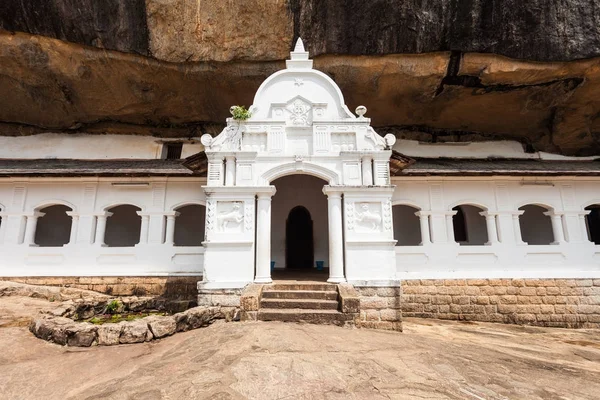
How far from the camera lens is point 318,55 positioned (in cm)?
1177

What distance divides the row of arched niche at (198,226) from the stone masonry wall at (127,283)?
2.95 metres

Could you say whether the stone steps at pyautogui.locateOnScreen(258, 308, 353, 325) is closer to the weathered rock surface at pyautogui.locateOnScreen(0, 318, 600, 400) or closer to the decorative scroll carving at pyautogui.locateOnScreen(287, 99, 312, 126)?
the weathered rock surface at pyautogui.locateOnScreen(0, 318, 600, 400)

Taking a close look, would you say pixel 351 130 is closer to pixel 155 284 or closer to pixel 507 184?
pixel 507 184

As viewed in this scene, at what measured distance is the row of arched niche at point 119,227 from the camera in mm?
13508

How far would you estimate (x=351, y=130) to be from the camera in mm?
9227

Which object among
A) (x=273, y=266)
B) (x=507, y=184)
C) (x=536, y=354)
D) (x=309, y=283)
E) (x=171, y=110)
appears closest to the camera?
(x=536, y=354)

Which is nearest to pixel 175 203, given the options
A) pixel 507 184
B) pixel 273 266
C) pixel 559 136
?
pixel 273 266

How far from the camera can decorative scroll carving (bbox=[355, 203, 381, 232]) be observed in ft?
28.3

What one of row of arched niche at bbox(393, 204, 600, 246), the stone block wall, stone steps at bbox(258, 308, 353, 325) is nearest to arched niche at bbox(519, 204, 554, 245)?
row of arched niche at bbox(393, 204, 600, 246)

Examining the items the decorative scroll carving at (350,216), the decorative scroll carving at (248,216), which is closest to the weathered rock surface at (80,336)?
the decorative scroll carving at (248,216)

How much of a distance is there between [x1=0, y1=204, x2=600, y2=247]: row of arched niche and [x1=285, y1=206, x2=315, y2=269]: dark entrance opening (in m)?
3.79

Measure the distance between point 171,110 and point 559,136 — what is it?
17014mm

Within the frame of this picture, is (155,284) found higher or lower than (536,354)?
higher

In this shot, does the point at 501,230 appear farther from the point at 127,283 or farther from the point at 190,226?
the point at 127,283
